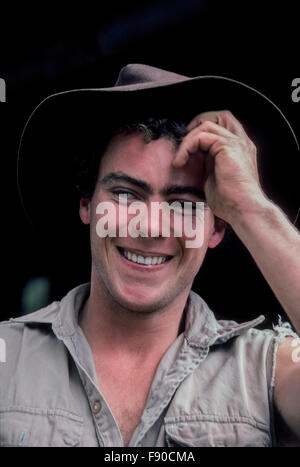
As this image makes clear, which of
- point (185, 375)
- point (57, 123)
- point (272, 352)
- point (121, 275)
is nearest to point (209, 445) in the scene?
point (185, 375)

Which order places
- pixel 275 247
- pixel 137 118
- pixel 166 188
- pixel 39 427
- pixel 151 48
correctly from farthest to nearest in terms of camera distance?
pixel 151 48
pixel 137 118
pixel 166 188
pixel 39 427
pixel 275 247

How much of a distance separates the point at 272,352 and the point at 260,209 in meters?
0.51

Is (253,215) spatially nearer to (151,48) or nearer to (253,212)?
(253,212)

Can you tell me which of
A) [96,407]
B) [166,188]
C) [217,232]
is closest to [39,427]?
[96,407]

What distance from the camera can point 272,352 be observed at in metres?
1.79

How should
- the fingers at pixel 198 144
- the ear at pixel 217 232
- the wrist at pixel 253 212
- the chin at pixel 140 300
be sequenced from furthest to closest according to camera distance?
1. the ear at pixel 217 232
2. the chin at pixel 140 300
3. the fingers at pixel 198 144
4. the wrist at pixel 253 212

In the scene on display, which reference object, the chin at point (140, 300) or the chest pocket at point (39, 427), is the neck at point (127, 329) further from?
the chest pocket at point (39, 427)

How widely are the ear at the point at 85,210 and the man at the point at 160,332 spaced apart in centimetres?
14

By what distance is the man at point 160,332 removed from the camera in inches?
64.4

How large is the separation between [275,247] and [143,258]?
508mm

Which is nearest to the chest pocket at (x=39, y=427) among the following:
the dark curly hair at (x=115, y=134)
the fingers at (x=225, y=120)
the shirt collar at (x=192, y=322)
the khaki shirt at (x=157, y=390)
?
the khaki shirt at (x=157, y=390)

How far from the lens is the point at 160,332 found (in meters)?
1.95

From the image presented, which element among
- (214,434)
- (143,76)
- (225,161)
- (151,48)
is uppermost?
(151,48)
